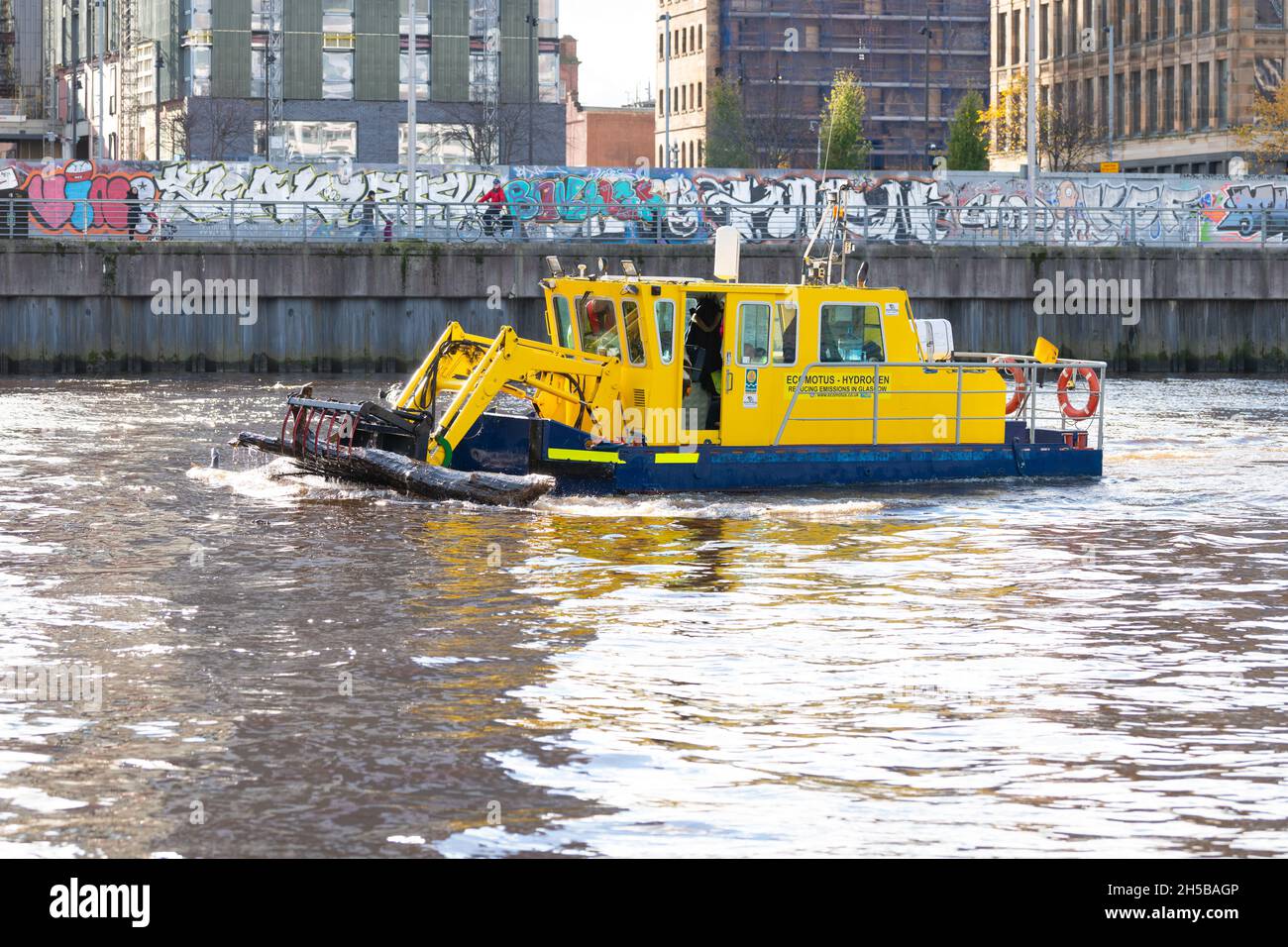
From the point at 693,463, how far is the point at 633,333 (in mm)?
1648

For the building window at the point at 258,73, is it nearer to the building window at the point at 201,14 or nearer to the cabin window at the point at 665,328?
the building window at the point at 201,14

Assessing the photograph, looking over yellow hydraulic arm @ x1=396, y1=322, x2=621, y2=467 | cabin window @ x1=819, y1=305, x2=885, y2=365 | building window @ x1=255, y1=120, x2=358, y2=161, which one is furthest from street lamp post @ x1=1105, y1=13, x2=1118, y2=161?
yellow hydraulic arm @ x1=396, y1=322, x2=621, y2=467

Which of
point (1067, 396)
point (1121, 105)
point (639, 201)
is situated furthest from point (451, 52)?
point (1067, 396)

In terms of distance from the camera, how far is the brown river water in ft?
34.8

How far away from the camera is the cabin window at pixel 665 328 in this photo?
23.9 metres

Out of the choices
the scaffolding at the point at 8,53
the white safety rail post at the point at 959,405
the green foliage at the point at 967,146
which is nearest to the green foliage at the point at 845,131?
the green foliage at the point at 967,146

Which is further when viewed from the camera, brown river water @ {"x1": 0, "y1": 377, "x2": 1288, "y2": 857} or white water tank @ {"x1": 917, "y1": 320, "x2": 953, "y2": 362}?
white water tank @ {"x1": 917, "y1": 320, "x2": 953, "y2": 362}

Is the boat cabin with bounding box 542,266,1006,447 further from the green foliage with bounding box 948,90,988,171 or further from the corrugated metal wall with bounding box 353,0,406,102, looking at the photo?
the green foliage with bounding box 948,90,988,171

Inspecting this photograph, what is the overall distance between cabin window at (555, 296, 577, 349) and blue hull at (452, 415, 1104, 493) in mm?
1553

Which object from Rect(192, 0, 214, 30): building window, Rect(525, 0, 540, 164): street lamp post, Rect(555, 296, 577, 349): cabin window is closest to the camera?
Rect(555, 296, 577, 349): cabin window

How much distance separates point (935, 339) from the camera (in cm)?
2614

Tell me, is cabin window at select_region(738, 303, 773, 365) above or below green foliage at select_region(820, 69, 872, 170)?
below

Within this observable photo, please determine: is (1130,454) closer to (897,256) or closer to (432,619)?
(432,619)
